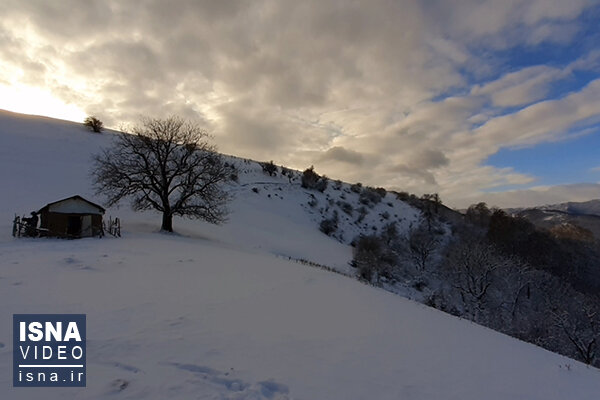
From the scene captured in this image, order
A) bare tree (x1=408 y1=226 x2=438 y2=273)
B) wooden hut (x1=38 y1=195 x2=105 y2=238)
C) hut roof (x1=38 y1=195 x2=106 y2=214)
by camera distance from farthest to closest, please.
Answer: bare tree (x1=408 y1=226 x2=438 y2=273) → hut roof (x1=38 y1=195 x2=106 y2=214) → wooden hut (x1=38 y1=195 x2=105 y2=238)

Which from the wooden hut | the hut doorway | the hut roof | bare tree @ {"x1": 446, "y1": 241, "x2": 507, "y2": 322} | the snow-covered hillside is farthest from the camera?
bare tree @ {"x1": 446, "y1": 241, "x2": 507, "y2": 322}

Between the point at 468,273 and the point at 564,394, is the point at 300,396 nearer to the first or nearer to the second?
the point at 564,394

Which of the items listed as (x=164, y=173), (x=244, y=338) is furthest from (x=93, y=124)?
(x=244, y=338)

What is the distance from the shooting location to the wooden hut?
806 inches

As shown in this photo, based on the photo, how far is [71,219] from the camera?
69.6 feet

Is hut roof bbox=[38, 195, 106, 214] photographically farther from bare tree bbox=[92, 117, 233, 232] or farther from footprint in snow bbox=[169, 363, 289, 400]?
footprint in snow bbox=[169, 363, 289, 400]

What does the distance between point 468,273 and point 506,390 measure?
25695 mm

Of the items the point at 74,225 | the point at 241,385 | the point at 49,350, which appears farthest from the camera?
the point at 74,225

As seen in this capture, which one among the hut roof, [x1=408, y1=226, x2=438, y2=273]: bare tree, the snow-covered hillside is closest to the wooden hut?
the hut roof

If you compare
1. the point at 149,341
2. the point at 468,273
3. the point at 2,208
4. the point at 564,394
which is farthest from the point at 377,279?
the point at 2,208

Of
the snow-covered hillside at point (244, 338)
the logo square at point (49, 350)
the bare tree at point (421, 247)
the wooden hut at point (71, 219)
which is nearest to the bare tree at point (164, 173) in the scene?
the wooden hut at point (71, 219)

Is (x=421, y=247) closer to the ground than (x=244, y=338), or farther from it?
closer to the ground

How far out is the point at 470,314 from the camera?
27859mm

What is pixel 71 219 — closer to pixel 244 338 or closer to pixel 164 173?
pixel 164 173
